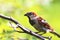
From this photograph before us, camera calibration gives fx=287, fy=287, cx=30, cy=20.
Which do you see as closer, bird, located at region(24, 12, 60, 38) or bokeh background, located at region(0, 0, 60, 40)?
bird, located at region(24, 12, 60, 38)

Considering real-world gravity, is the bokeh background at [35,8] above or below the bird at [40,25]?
above

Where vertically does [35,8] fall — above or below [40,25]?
above

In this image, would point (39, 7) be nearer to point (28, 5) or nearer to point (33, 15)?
point (28, 5)

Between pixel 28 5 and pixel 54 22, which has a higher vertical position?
pixel 28 5

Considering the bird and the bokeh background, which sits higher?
the bokeh background

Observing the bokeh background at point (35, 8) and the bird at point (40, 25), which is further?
the bokeh background at point (35, 8)

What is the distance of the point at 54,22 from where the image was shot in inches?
122

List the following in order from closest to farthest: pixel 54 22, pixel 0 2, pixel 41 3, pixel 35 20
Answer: pixel 35 20 → pixel 54 22 → pixel 0 2 → pixel 41 3

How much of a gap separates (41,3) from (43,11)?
23 cm

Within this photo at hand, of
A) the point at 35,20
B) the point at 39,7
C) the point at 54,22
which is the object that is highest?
the point at 39,7

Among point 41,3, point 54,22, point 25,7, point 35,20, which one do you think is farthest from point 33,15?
point 41,3

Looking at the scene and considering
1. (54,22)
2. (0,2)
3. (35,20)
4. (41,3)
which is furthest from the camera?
(41,3)

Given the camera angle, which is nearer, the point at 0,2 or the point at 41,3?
the point at 0,2

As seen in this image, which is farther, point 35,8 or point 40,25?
point 35,8
